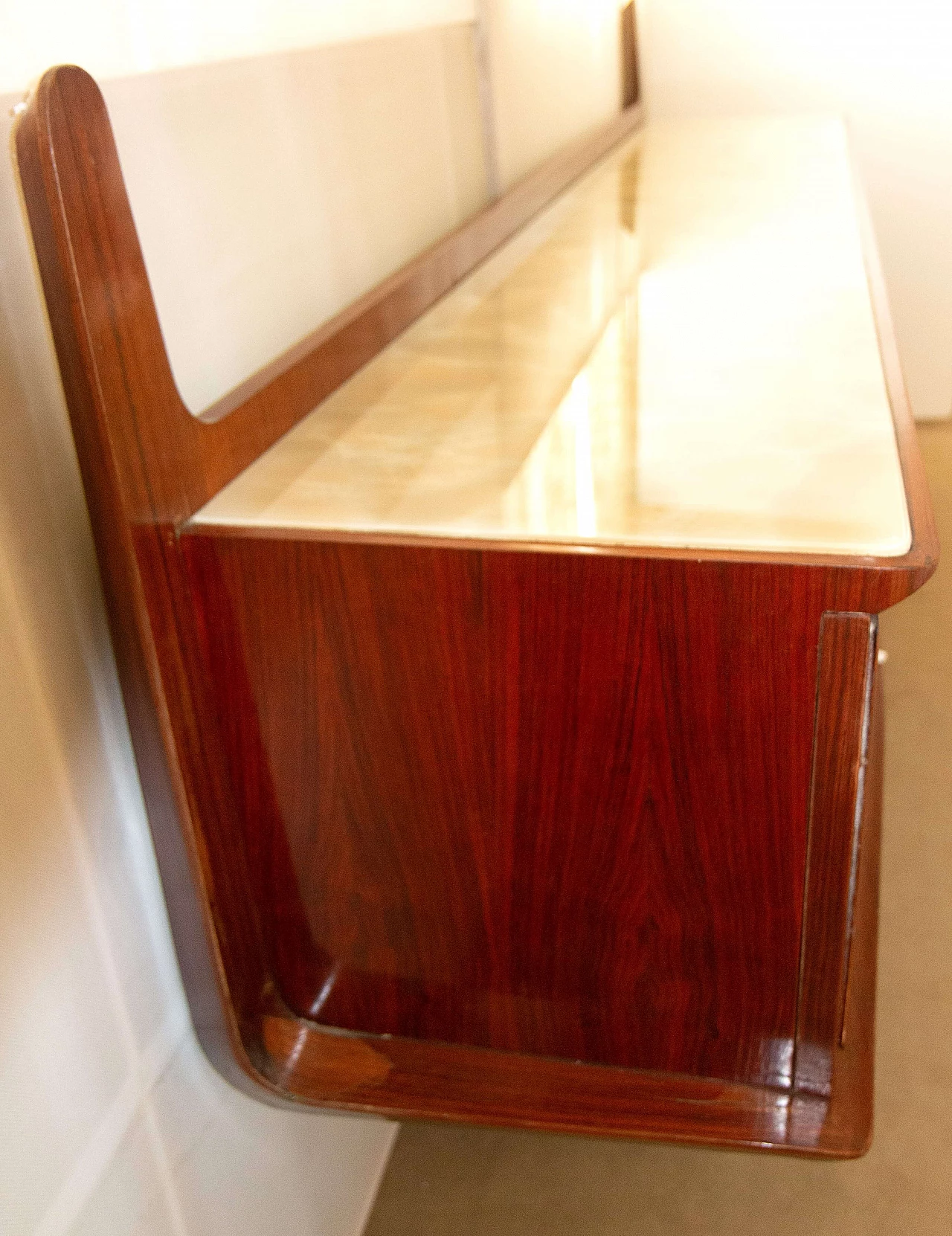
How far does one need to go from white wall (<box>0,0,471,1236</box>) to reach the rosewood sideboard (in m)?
0.03

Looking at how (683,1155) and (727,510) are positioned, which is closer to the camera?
(727,510)

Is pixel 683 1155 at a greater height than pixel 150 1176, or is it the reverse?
Answer: pixel 150 1176

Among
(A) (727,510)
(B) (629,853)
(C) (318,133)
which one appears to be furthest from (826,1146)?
(C) (318,133)

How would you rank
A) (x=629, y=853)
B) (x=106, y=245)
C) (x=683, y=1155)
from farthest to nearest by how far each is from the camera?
(x=683, y=1155), (x=629, y=853), (x=106, y=245)

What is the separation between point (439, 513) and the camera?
1.94 feet

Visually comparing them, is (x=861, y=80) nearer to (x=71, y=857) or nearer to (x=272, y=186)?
(x=272, y=186)

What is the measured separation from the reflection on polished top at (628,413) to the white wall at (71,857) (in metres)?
0.10

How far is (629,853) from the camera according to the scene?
0.63 meters

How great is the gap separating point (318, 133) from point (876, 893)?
0.76 meters

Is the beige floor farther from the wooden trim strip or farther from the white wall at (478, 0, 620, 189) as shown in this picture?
the white wall at (478, 0, 620, 189)

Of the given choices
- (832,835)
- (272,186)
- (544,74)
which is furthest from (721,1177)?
(544,74)

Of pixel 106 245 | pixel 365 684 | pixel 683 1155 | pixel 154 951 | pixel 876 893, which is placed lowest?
pixel 683 1155

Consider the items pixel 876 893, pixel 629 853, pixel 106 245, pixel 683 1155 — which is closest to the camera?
pixel 106 245

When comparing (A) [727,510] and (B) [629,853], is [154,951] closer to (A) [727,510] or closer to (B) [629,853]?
(B) [629,853]
